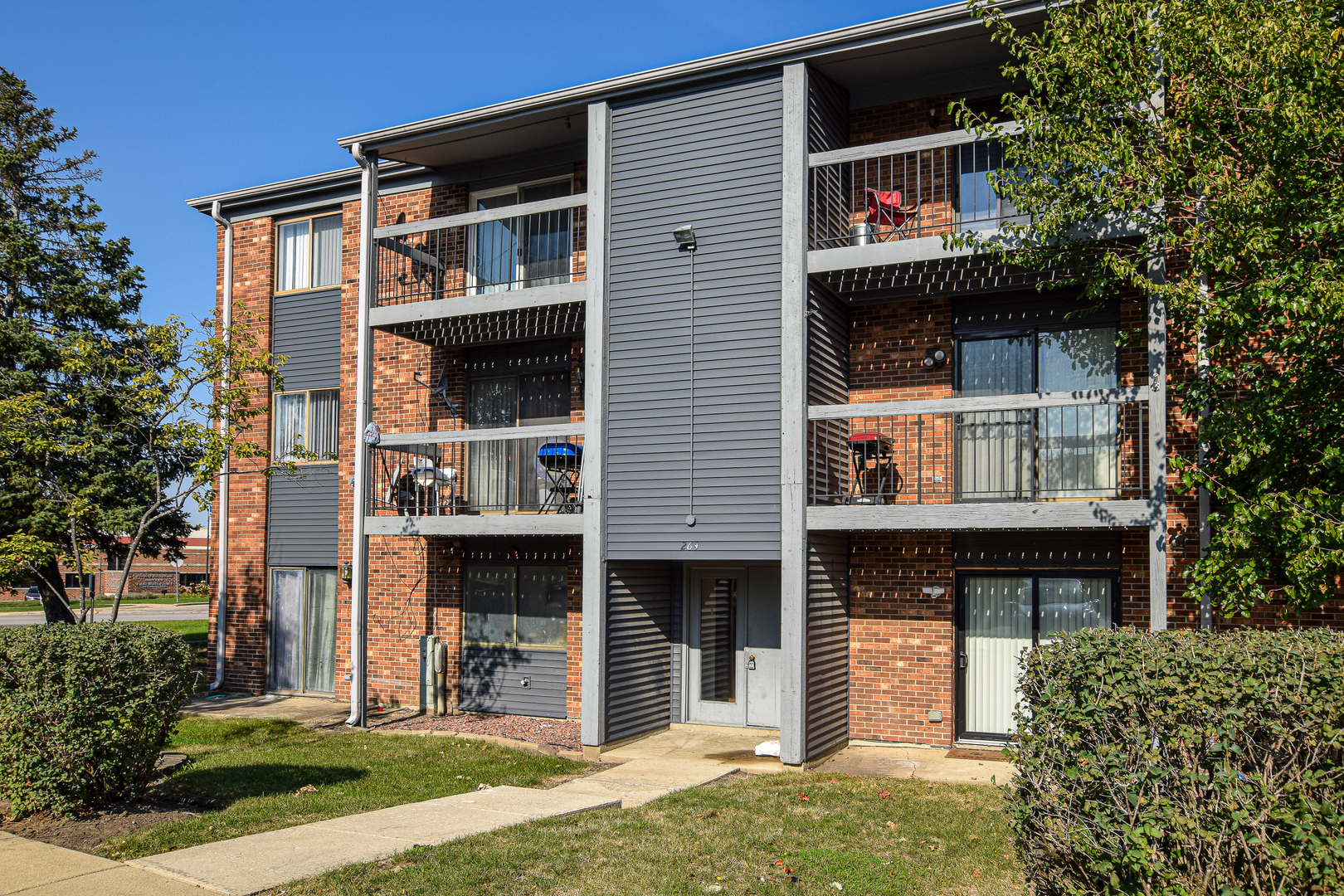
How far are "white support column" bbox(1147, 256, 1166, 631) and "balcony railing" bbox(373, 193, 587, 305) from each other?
23.0 feet

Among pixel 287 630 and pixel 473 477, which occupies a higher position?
pixel 473 477

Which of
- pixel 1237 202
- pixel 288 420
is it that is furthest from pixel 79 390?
pixel 1237 202

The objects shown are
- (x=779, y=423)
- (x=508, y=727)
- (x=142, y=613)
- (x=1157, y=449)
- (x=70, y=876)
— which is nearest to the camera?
(x=70, y=876)

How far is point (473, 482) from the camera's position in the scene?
1417cm

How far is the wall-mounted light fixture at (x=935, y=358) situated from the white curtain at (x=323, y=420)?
359 inches

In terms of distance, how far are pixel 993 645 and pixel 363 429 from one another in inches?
327

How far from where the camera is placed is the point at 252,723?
13234 mm

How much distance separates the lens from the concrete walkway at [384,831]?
20.7 feet

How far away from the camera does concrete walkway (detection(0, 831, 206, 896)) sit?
19.4ft

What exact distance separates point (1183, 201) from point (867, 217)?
376 cm

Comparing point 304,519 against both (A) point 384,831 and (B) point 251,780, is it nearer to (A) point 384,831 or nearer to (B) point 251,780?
(B) point 251,780

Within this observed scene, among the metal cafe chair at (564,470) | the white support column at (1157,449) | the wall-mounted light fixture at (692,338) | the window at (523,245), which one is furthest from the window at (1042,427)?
the window at (523,245)

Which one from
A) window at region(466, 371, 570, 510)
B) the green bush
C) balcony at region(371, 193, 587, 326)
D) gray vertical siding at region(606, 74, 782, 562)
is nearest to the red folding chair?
gray vertical siding at region(606, 74, 782, 562)

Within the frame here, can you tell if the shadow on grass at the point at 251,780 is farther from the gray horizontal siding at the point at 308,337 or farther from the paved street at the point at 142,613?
the paved street at the point at 142,613
